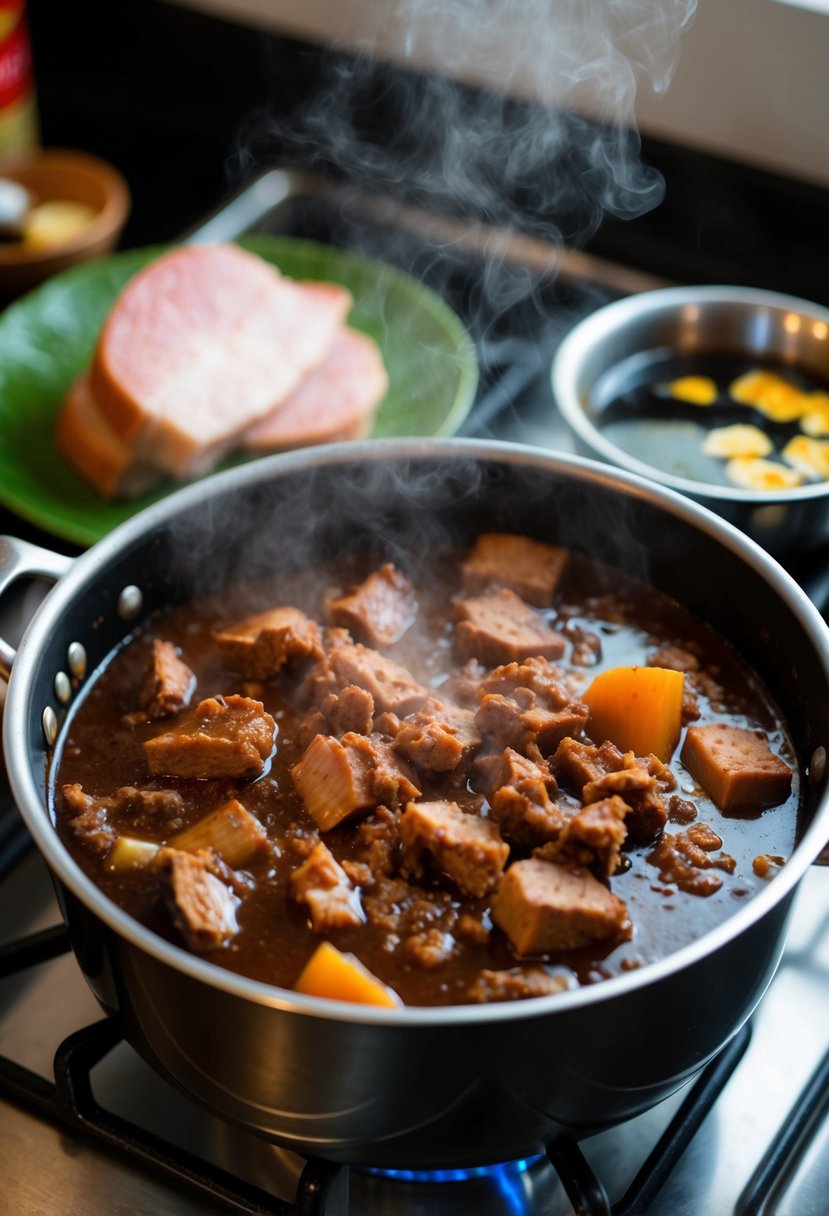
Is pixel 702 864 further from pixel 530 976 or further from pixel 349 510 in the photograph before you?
pixel 349 510

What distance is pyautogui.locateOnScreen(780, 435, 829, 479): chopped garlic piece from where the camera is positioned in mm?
2383

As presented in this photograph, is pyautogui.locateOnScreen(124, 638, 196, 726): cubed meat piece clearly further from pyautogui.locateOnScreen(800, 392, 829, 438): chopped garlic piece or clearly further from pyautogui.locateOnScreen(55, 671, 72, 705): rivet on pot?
pyautogui.locateOnScreen(800, 392, 829, 438): chopped garlic piece

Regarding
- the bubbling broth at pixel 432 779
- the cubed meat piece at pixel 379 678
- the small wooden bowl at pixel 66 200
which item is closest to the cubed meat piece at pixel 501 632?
the bubbling broth at pixel 432 779

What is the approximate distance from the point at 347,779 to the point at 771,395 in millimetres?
1401

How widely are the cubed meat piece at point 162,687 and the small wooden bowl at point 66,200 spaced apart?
4.56 ft

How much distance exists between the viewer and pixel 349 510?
6.65 feet

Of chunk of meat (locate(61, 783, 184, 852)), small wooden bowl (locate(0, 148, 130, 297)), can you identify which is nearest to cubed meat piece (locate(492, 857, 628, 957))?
chunk of meat (locate(61, 783, 184, 852))

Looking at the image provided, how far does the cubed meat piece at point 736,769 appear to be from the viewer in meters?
1.62

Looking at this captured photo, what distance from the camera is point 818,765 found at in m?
1.62

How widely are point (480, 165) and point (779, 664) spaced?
1582 millimetres

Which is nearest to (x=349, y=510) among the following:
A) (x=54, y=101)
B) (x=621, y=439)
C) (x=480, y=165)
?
(x=621, y=439)

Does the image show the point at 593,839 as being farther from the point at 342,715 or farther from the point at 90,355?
the point at 90,355

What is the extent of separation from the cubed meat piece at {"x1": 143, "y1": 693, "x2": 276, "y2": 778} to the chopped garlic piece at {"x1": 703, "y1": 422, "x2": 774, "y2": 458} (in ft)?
3.69

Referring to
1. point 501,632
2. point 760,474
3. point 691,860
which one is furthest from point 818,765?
point 760,474
